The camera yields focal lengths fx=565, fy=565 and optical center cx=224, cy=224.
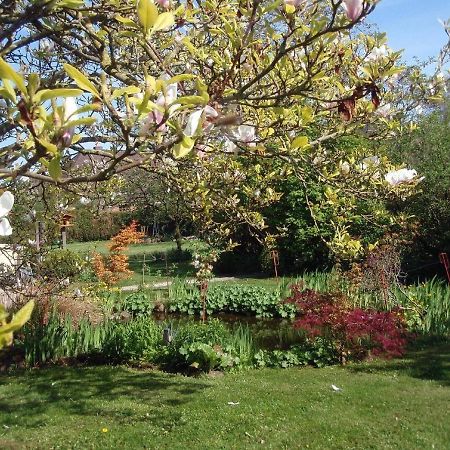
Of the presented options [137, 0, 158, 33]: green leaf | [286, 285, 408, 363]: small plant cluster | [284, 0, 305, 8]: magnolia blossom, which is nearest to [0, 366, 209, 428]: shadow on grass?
[286, 285, 408, 363]: small plant cluster

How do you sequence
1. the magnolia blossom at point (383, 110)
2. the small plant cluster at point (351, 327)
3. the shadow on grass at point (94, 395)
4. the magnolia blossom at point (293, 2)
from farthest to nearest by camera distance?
the small plant cluster at point (351, 327) → the shadow on grass at point (94, 395) → the magnolia blossom at point (383, 110) → the magnolia blossom at point (293, 2)

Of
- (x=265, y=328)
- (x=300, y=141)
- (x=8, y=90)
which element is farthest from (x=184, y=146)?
(x=265, y=328)

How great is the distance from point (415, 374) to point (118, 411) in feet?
10.3

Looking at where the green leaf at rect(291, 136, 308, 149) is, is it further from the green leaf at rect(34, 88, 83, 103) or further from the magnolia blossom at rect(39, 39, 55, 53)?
the magnolia blossom at rect(39, 39, 55, 53)

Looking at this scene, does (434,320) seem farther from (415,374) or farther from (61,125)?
(61,125)

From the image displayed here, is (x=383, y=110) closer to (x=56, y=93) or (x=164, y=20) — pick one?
(x=164, y=20)

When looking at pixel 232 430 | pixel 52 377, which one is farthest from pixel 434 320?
pixel 52 377

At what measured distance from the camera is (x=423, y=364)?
6.28 meters

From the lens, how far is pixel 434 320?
7484 millimetres

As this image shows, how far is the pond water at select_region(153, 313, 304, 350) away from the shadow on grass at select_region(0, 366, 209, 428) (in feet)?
4.58

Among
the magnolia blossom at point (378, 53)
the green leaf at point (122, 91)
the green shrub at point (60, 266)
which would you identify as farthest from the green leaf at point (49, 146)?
the green shrub at point (60, 266)

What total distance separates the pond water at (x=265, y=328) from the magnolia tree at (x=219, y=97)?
4492 millimetres

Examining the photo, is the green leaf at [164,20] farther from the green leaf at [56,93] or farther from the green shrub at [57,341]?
the green shrub at [57,341]

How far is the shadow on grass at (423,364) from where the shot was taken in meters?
5.93
